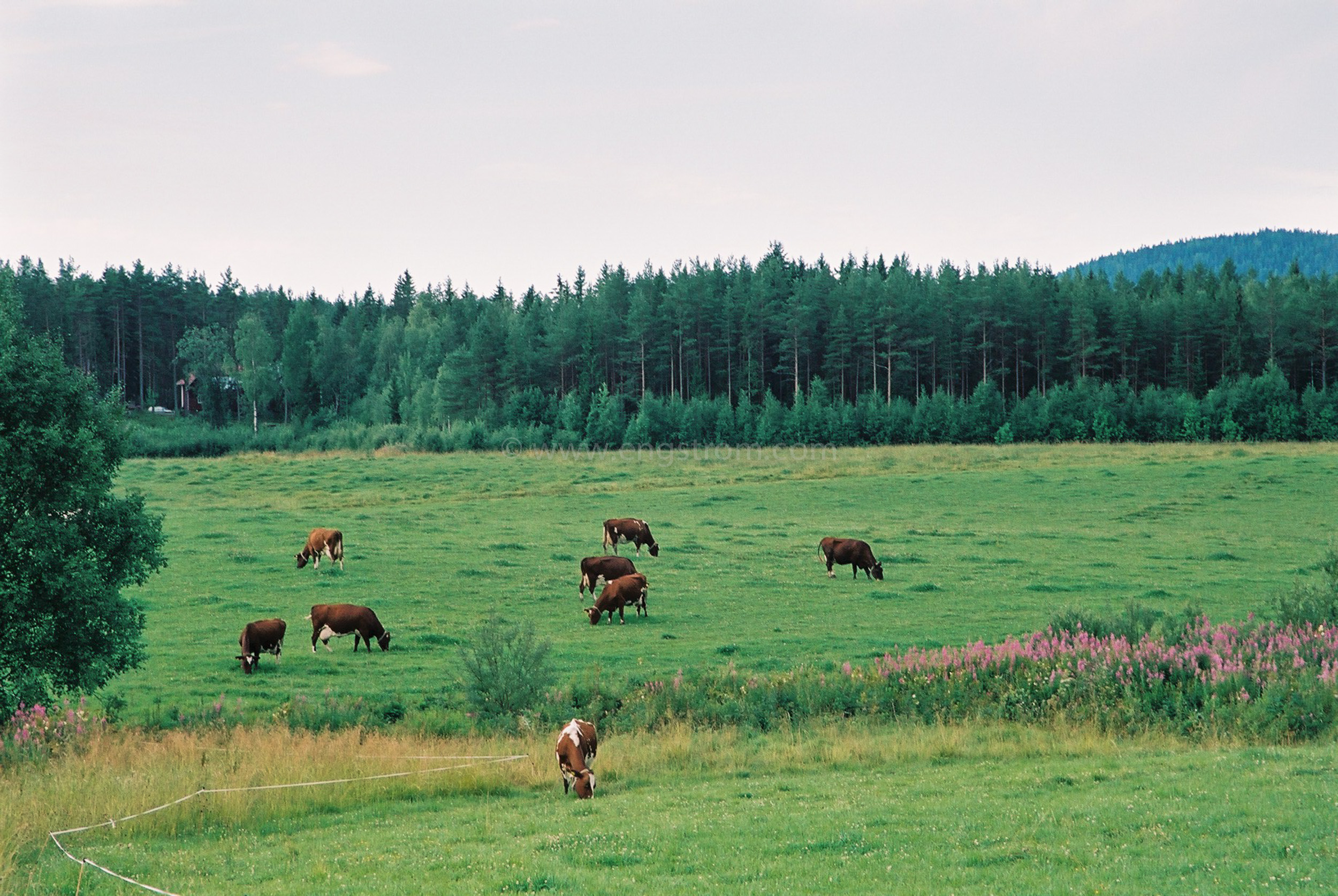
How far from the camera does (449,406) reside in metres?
113

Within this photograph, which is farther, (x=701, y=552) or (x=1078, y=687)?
(x=701, y=552)

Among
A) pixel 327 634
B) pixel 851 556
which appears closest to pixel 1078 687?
pixel 851 556

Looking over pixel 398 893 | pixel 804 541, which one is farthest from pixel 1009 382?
pixel 398 893

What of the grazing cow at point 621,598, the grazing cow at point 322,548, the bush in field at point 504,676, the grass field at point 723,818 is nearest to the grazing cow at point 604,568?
the grazing cow at point 621,598

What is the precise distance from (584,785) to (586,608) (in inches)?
572

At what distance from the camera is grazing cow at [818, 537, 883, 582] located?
32.0 meters

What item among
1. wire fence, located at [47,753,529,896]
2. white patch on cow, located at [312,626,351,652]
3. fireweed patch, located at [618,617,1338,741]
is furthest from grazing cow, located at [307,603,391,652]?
wire fence, located at [47,753,529,896]

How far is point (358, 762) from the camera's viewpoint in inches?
555

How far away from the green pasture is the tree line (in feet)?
136

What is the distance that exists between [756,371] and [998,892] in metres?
107

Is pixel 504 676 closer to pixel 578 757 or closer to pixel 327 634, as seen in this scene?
pixel 578 757

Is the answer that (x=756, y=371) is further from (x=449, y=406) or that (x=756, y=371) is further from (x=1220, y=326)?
(x=1220, y=326)

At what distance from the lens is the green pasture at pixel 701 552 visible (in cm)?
2231

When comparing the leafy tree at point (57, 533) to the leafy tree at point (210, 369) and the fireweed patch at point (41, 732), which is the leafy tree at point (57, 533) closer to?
the fireweed patch at point (41, 732)
